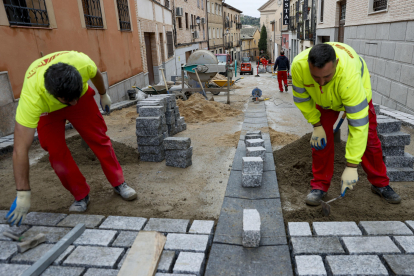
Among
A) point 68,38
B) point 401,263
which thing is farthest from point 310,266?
point 68,38

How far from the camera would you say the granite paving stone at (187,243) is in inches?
93.0

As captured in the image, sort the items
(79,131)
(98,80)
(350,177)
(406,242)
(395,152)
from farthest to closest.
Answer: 1. (395,152)
2. (98,80)
3. (79,131)
4. (350,177)
5. (406,242)

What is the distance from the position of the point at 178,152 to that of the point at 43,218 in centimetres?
191

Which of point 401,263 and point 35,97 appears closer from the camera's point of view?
point 401,263

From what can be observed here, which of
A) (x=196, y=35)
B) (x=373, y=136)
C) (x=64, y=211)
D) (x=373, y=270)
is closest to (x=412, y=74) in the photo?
(x=373, y=136)

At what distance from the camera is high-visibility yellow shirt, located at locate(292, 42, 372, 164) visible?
2412 mm

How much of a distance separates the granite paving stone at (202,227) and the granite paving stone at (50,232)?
1177 millimetres

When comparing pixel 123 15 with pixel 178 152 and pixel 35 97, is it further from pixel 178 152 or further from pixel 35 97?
pixel 35 97

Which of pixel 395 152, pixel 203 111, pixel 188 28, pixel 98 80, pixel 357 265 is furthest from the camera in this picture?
pixel 188 28

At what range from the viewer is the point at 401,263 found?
210 centimetres

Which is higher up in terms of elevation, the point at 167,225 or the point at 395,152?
the point at 395,152

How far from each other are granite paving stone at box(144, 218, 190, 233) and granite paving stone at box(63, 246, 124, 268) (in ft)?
1.26

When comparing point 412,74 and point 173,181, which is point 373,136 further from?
point 412,74

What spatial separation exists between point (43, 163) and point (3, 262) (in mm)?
2423
